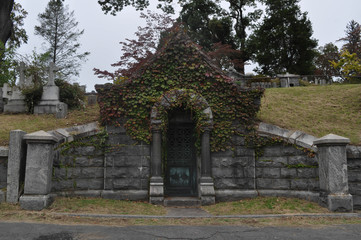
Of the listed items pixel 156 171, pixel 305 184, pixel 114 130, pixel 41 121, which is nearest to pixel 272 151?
pixel 305 184

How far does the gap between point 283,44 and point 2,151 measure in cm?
3111

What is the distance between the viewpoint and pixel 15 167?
648cm

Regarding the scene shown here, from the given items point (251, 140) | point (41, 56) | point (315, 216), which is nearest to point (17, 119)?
point (41, 56)

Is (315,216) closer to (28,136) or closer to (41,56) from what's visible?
(28,136)

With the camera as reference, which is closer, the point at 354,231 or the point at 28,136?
the point at 354,231

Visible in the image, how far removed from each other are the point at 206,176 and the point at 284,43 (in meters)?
28.1

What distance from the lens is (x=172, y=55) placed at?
27.9ft

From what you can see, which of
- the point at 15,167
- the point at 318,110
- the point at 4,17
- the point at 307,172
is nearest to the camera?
the point at 15,167

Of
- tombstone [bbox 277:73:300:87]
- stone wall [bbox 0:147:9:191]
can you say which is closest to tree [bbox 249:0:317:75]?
tombstone [bbox 277:73:300:87]

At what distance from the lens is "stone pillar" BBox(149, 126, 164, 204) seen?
736 centimetres

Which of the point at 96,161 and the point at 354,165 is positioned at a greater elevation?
the point at 96,161

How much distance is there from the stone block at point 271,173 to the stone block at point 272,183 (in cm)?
11

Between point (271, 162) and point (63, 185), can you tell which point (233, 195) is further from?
point (63, 185)

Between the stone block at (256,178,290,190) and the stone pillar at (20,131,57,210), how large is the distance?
5.59 meters
